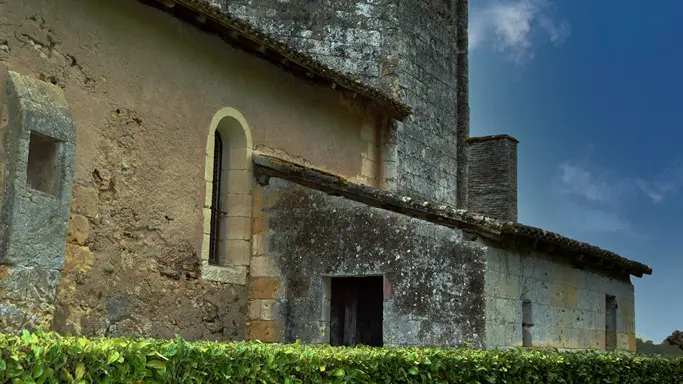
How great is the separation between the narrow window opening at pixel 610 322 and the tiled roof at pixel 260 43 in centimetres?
462

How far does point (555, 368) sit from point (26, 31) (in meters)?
6.21

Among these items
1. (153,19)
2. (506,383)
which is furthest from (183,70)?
(506,383)

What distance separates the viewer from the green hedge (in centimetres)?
→ 466

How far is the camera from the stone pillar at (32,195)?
734cm

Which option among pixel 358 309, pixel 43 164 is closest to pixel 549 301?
pixel 358 309

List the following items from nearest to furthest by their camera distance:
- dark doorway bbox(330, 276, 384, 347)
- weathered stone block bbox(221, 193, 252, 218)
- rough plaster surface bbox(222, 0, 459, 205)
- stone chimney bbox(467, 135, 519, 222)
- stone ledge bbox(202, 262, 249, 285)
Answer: stone ledge bbox(202, 262, 249, 285) < weathered stone block bbox(221, 193, 252, 218) < dark doorway bbox(330, 276, 384, 347) < rough plaster surface bbox(222, 0, 459, 205) < stone chimney bbox(467, 135, 519, 222)

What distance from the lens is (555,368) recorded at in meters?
8.78

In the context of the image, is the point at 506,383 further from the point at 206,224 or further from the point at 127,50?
the point at 127,50

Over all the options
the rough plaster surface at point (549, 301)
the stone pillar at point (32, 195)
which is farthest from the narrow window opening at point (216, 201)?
the rough plaster surface at point (549, 301)

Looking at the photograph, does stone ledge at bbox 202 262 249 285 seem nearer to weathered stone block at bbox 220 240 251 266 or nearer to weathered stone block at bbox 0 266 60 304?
weathered stone block at bbox 220 240 251 266

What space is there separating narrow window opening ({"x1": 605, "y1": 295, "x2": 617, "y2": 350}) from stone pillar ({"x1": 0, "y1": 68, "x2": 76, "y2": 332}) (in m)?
8.59

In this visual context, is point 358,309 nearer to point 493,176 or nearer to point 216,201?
point 216,201

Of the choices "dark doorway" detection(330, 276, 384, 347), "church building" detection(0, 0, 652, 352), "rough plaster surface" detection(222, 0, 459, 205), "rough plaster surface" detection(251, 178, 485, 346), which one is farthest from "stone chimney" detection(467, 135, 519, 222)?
"rough plaster surface" detection(251, 178, 485, 346)

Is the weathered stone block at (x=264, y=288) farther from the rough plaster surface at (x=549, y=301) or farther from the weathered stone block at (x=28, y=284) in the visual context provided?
the weathered stone block at (x=28, y=284)
